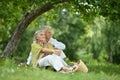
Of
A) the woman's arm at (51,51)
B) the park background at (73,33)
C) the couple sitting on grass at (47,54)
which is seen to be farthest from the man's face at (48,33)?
the park background at (73,33)

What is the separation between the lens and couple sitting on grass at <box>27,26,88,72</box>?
12.8 m

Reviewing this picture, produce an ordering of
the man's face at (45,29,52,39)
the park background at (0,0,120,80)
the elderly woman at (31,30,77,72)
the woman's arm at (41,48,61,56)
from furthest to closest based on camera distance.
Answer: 1. the man's face at (45,29,52,39)
2. the woman's arm at (41,48,61,56)
3. the elderly woman at (31,30,77,72)
4. the park background at (0,0,120,80)

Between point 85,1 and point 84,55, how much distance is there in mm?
43783

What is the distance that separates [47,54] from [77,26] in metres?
54.7

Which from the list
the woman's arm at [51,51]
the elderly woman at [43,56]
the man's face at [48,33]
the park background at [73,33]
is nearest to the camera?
the park background at [73,33]

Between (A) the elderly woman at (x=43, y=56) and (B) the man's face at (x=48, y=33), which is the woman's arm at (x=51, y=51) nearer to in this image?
(A) the elderly woman at (x=43, y=56)

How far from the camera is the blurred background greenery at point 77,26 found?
1848 cm

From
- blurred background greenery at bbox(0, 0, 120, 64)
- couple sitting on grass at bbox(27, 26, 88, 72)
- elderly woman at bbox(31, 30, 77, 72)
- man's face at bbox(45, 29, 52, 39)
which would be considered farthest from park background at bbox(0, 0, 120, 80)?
man's face at bbox(45, 29, 52, 39)

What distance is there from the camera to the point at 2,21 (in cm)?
2764

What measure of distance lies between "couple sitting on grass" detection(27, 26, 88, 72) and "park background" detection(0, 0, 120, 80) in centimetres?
56

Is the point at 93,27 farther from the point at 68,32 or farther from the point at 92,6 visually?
the point at 92,6

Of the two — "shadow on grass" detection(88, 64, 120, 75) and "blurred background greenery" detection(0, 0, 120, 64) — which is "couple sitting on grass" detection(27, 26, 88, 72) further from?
"blurred background greenery" detection(0, 0, 120, 64)

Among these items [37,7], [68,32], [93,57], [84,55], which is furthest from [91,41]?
[37,7]

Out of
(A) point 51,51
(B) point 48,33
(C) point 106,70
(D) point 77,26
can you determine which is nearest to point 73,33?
(D) point 77,26
